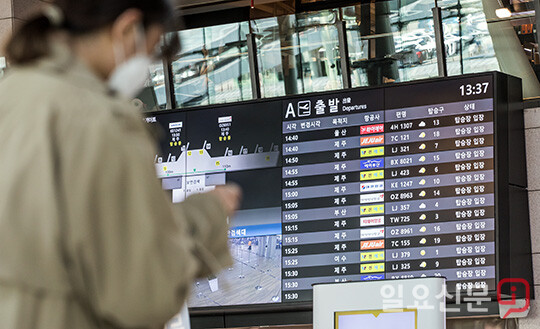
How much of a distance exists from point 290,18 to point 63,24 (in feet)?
17.5

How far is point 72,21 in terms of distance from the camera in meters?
1.15

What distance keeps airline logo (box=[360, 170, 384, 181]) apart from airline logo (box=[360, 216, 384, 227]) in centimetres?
24

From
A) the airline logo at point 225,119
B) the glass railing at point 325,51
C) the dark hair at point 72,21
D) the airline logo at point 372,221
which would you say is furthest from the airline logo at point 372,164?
the dark hair at point 72,21

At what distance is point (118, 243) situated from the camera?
1030mm

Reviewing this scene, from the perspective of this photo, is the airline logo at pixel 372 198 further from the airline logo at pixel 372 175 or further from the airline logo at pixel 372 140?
the airline logo at pixel 372 140

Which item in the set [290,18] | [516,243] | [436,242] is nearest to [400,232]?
[436,242]

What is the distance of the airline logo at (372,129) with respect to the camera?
19.1 ft

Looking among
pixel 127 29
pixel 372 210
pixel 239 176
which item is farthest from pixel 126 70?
pixel 239 176

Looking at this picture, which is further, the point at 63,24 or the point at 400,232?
the point at 400,232

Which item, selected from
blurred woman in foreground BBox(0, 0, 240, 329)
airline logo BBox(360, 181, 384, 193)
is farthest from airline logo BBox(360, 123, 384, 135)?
blurred woman in foreground BBox(0, 0, 240, 329)

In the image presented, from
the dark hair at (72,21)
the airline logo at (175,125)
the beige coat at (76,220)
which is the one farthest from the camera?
the airline logo at (175,125)

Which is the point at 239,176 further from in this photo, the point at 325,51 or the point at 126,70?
the point at 126,70

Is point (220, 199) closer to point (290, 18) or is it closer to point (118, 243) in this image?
point (118, 243)

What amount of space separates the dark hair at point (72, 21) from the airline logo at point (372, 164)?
4.64m
